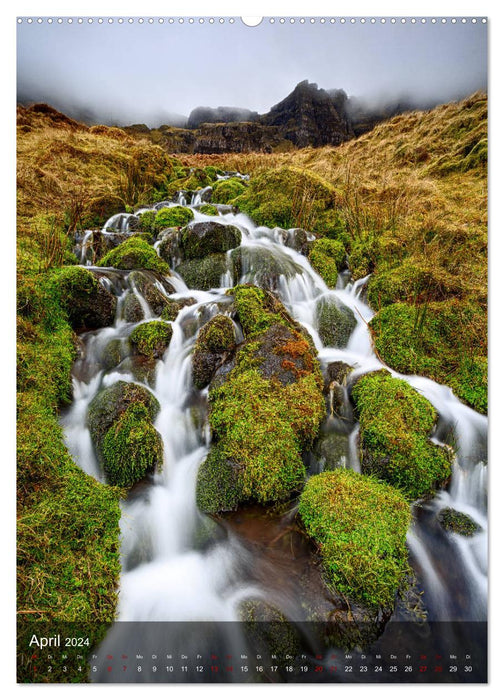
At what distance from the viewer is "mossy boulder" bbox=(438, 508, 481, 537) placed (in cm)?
222

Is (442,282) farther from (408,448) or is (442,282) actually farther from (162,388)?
(162,388)

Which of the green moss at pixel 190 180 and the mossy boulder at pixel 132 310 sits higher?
the green moss at pixel 190 180

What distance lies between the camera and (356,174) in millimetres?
5918

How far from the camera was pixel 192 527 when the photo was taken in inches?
93.3

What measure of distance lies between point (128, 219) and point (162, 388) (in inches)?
182

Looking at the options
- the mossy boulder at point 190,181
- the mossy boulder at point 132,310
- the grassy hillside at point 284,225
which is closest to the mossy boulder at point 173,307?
the mossy boulder at point 132,310

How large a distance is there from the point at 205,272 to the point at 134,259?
115 centimetres

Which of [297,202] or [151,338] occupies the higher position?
[297,202]

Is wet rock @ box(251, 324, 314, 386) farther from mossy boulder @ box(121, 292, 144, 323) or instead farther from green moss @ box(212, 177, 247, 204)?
green moss @ box(212, 177, 247, 204)

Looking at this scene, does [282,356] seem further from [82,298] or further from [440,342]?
[82,298]

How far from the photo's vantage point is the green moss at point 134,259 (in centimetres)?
494

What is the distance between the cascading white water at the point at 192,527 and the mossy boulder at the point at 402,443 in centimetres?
12

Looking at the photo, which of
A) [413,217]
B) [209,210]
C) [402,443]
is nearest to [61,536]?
[402,443]

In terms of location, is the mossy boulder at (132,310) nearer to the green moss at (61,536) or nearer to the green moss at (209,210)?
the green moss at (61,536)
